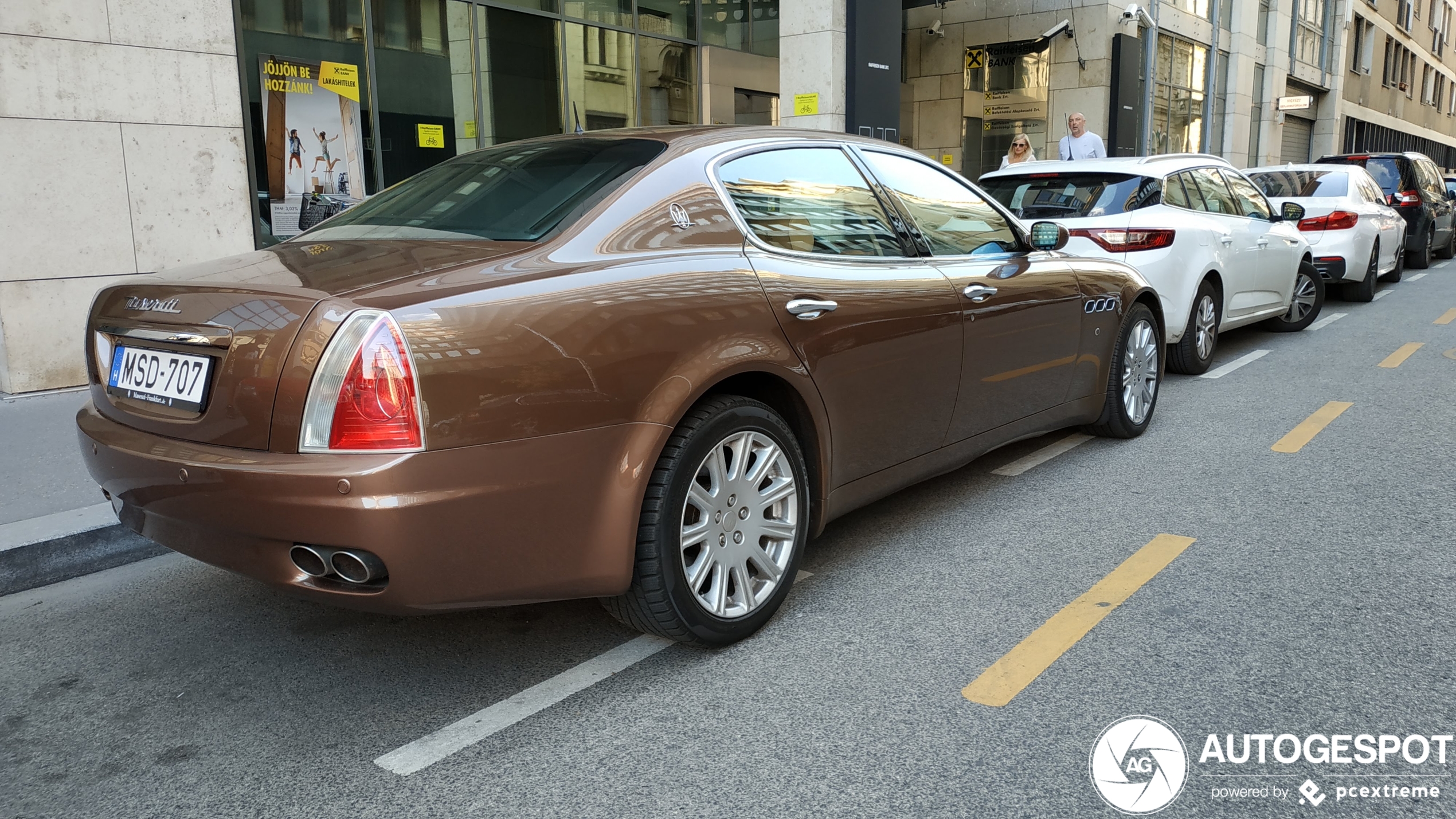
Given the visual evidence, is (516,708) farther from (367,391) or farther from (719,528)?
(367,391)

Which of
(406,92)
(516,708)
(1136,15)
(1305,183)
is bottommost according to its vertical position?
(516,708)

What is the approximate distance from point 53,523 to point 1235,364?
A: 7.83 metres

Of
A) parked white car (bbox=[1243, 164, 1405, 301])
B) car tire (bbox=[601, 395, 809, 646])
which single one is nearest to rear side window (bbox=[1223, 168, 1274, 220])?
parked white car (bbox=[1243, 164, 1405, 301])

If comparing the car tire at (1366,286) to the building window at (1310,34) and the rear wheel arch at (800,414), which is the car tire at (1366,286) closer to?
the rear wheel arch at (800,414)

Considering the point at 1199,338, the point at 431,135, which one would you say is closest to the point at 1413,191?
the point at 1199,338

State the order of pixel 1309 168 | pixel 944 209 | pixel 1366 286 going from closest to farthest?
pixel 944 209 < pixel 1366 286 < pixel 1309 168

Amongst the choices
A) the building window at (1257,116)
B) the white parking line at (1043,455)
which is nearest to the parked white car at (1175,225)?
the white parking line at (1043,455)

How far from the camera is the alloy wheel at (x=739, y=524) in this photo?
10.4 ft

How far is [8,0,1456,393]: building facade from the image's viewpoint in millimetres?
6969

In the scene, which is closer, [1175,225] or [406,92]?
[1175,225]

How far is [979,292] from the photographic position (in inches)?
171

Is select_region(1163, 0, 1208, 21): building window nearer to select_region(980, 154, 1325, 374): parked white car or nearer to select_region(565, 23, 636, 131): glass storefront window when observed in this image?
select_region(565, 23, 636, 131): glass storefront window

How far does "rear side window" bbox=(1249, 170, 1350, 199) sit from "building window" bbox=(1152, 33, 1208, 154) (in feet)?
34.9

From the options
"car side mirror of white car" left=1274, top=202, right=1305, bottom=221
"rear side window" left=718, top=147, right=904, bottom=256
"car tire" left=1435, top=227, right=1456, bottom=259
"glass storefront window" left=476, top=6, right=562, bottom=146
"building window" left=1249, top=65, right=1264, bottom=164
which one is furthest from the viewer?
"building window" left=1249, top=65, right=1264, bottom=164
